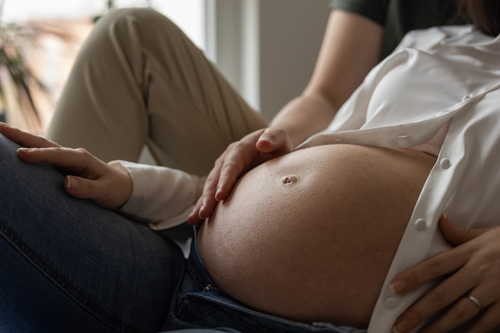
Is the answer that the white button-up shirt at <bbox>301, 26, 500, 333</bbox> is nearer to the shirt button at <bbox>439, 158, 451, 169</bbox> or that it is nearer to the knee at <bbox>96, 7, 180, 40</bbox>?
the shirt button at <bbox>439, 158, 451, 169</bbox>

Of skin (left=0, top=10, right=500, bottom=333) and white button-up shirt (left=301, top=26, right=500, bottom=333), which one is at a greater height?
white button-up shirt (left=301, top=26, right=500, bottom=333)

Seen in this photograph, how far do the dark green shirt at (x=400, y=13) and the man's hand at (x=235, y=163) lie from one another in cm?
62

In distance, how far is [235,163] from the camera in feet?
2.21

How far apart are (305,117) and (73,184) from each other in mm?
623

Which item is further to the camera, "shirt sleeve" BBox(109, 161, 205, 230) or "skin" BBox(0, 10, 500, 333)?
"shirt sleeve" BBox(109, 161, 205, 230)

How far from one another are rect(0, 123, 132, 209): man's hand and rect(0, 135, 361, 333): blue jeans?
1cm

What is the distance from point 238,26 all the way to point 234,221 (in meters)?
1.53

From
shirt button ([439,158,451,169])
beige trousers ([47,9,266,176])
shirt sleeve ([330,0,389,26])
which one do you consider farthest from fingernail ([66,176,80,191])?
shirt sleeve ([330,0,389,26])

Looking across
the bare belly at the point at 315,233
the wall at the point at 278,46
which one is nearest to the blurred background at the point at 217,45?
the wall at the point at 278,46

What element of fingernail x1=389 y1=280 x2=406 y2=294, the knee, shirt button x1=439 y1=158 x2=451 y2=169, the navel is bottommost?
fingernail x1=389 y1=280 x2=406 y2=294

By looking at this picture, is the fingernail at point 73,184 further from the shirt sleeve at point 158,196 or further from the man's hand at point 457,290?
the man's hand at point 457,290

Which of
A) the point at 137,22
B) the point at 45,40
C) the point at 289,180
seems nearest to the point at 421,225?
the point at 289,180

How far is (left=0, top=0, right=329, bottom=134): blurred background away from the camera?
1.67m

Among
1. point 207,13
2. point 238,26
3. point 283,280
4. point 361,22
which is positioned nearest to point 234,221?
point 283,280
